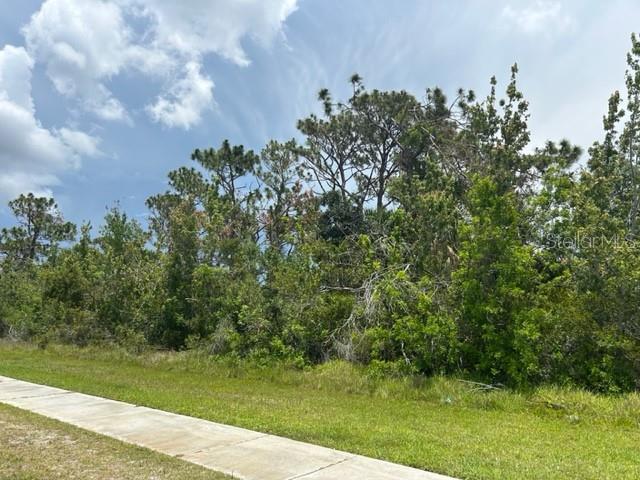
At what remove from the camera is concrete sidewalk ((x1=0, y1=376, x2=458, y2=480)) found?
5.18 meters

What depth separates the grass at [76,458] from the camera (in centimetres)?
502

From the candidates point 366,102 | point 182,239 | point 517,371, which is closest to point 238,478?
point 517,371

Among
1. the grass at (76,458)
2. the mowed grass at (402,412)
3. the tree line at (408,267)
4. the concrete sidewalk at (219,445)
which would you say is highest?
the tree line at (408,267)

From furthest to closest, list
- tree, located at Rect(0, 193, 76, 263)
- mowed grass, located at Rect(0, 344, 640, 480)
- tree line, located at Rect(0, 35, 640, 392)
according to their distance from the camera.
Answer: tree, located at Rect(0, 193, 76, 263)
tree line, located at Rect(0, 35, 640, 392)
mowed grass, located at Rect(0, 344, 640, 480)

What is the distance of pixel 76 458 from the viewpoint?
5609mm

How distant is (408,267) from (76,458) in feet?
34.6

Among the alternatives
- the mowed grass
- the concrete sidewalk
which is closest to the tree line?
the mowed grass

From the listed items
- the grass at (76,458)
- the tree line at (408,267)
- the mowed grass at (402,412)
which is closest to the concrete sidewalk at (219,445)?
the grass at (76,458)

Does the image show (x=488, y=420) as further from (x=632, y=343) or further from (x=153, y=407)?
(x=153, y=407)

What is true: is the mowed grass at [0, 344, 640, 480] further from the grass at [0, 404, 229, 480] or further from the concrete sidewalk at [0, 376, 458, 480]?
the grass at [0, 404, 229, 480]

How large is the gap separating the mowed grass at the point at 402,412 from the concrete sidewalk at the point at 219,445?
36cm

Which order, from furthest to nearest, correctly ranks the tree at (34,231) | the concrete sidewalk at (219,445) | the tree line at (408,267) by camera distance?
the tree at (34,231) → the tree line at (408,267) → the concrete sidewalk at (219,445)

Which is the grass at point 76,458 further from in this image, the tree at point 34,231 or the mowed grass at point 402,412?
the tree at point 34,231

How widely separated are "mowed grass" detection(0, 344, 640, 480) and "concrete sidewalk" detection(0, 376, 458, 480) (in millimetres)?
360
